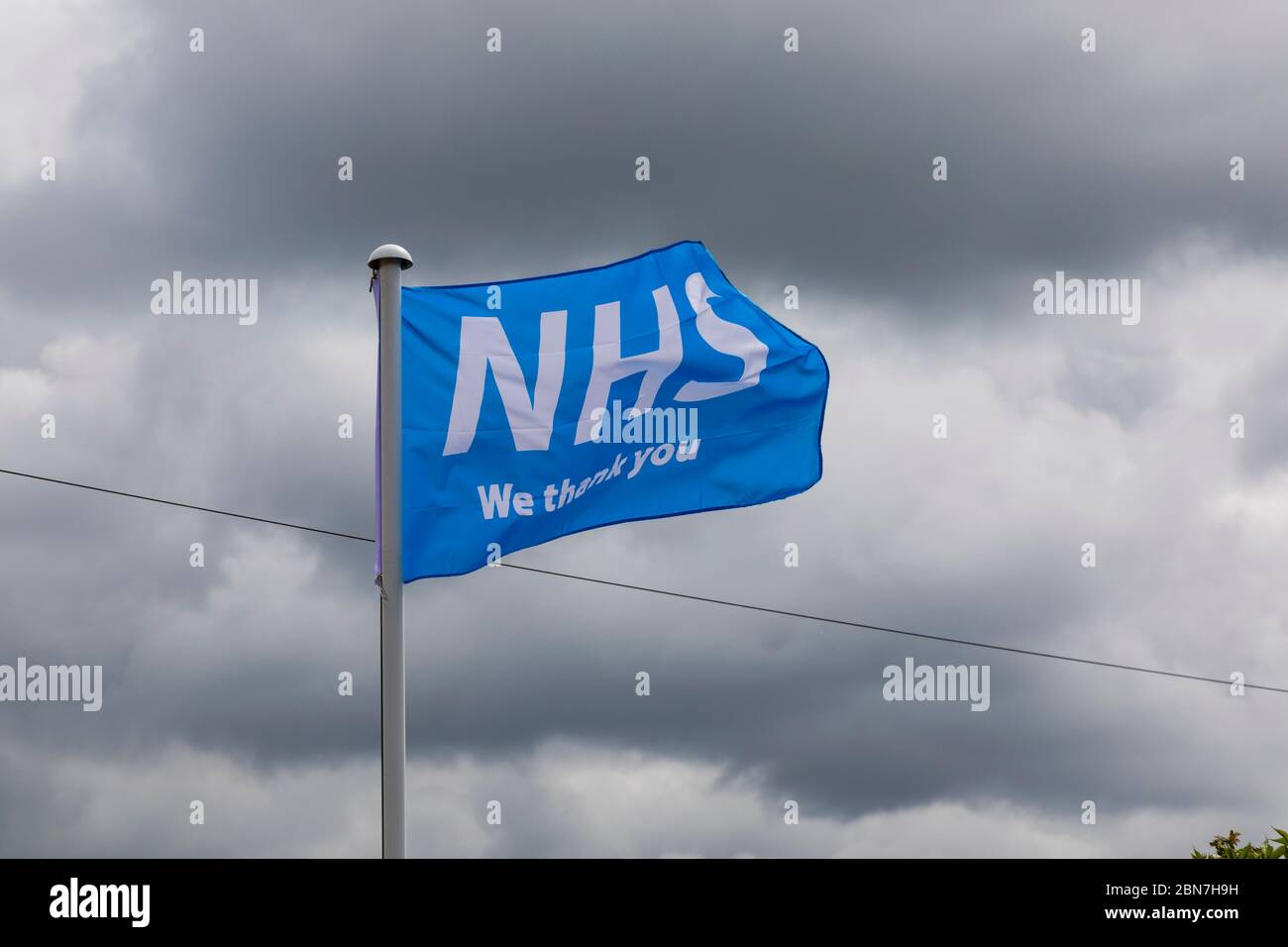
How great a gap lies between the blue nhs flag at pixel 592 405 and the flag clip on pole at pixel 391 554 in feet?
0.75

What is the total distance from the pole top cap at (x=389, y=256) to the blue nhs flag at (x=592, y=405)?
1.06 ft

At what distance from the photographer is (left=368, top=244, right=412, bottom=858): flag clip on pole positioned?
516 inches

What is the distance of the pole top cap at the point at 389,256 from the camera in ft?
47.6

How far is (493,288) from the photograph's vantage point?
15.0 m

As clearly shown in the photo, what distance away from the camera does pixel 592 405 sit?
1490 centimetres

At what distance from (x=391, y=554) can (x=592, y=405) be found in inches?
91.1

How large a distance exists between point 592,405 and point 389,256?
2.20 meters

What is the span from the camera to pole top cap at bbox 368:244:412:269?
1450 cm

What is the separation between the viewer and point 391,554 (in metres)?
13.9

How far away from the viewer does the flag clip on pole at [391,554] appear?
43.0ft
